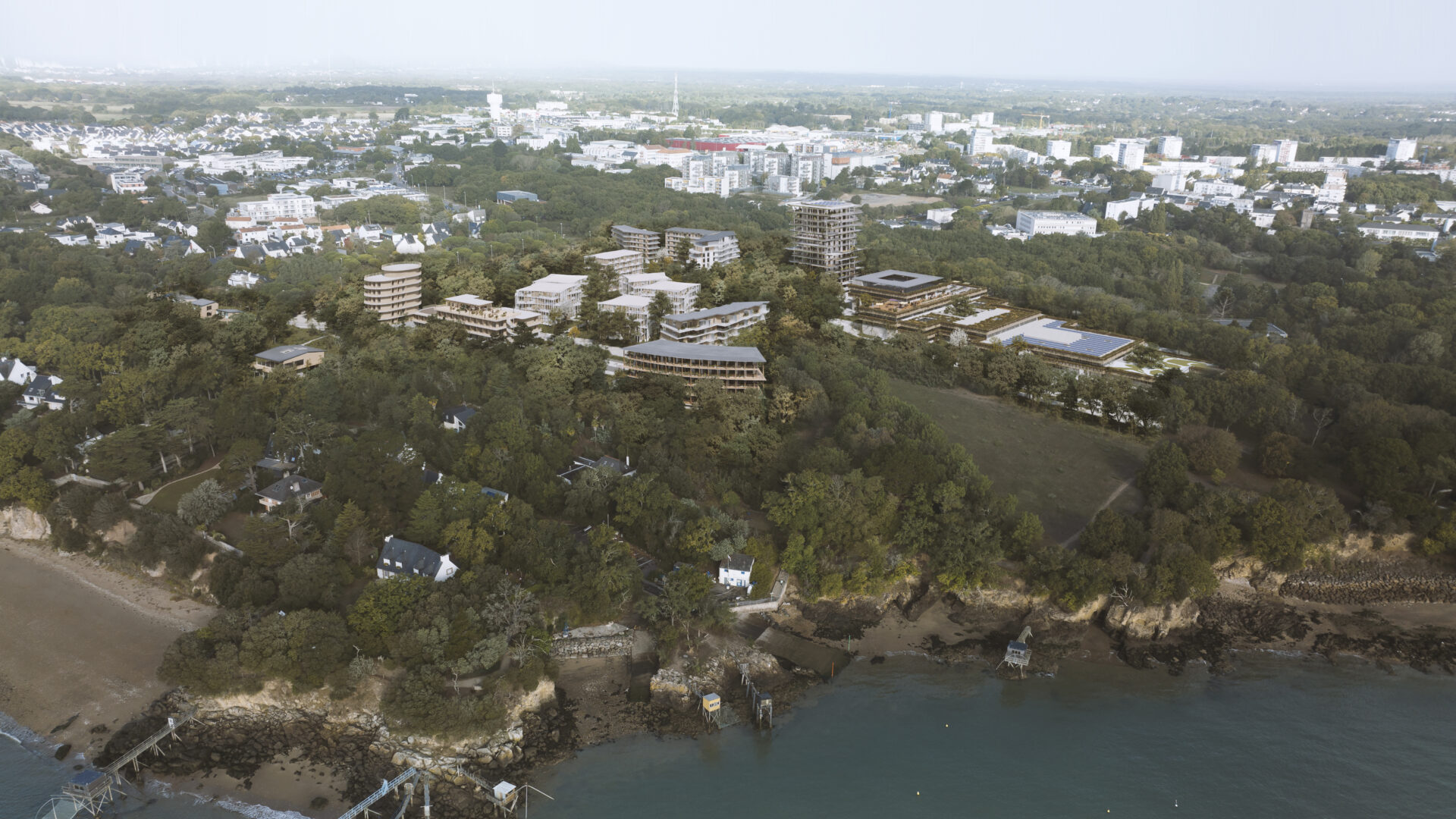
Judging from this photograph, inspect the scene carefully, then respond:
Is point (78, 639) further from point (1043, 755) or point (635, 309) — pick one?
point (1043, 755)

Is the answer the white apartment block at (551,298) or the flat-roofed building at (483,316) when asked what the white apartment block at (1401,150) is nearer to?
the white apartment block at (551,298)

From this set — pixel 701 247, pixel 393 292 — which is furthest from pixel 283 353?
pixel 701 247

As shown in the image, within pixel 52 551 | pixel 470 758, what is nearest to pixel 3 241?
pixel 52 551

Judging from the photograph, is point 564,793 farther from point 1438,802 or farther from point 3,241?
point 3,241

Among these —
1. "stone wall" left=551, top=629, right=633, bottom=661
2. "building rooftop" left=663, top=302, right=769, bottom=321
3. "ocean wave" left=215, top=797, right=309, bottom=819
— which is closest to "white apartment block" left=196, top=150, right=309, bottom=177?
"building rooftop" left=663, top=302, right=769, bottom=321

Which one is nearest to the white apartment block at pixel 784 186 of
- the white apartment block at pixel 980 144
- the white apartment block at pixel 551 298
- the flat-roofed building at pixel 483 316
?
the white apartment block at pixel 980 144

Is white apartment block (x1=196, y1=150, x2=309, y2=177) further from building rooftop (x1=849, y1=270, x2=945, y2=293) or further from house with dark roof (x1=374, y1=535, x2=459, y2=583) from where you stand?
house with dark roof (x1=374, y1=535, x2=459, y2=583)
